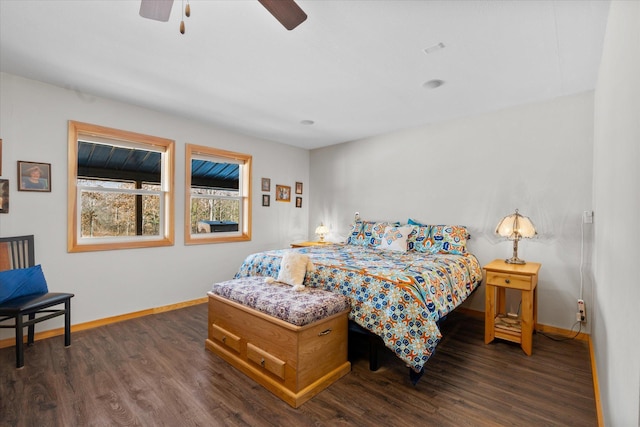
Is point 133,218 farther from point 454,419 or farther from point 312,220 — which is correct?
point 454,419

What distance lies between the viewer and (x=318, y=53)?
229 centimetres

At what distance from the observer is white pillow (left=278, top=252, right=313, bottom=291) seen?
2.54 m

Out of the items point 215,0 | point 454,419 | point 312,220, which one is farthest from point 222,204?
point 454,419

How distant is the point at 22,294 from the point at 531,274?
4279 millimetres

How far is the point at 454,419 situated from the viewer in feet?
5.78

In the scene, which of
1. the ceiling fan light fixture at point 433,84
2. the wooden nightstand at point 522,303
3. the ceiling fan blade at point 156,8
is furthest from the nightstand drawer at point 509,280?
the ceiling fan blade at point 156,8

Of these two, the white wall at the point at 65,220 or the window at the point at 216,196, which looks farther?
the window at the point at 216,196

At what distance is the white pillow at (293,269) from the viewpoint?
2545 mm

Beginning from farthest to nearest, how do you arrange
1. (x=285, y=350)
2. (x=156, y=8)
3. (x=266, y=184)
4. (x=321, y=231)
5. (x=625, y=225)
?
(x=321, y=231) → (x=266, y=184) → (x=285, y=350) → (x=156, y=8) → (x=625, y=225)

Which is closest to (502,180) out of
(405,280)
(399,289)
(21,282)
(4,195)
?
(405,280)

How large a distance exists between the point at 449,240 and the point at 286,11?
2857mm

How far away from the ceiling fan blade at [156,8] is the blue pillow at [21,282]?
2.44 metres

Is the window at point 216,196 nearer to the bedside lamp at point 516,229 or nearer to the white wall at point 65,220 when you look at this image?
the white wall at point 65,220

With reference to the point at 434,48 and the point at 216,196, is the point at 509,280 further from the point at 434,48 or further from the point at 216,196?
the point at 216,196
